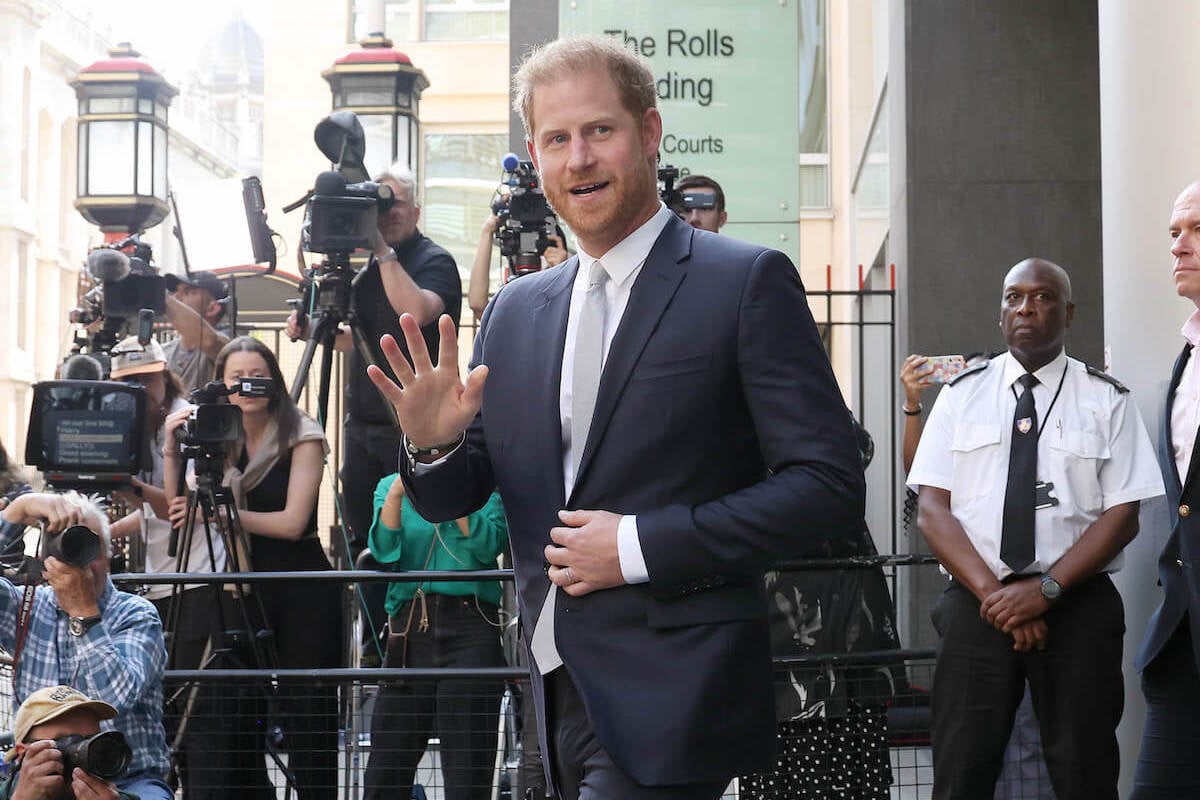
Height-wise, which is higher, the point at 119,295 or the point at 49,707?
the point at 119,295

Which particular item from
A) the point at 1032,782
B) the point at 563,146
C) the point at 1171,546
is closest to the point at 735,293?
the point at 563,146

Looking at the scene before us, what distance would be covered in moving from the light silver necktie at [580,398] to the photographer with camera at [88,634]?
2.23 metres

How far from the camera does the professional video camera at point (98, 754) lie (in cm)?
399

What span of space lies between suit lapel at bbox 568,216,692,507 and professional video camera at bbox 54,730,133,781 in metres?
2.07

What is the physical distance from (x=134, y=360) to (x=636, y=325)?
Answer: 15.2 feet

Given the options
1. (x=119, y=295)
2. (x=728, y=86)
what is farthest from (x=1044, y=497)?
(x=119, y=295)

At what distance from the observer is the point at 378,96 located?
10539 mm

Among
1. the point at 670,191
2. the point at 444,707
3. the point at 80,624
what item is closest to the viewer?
the point at 80,624

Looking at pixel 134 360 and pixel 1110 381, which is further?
pixel 134 360

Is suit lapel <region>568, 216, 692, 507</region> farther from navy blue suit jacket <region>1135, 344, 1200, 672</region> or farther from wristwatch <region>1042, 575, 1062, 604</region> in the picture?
wristwatch <region>1042, 575, 1062, 604</region>

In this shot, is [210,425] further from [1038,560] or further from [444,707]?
[1038,560]

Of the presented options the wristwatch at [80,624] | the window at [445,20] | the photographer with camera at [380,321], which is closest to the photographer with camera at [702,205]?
the photographer with camera at [380,321]

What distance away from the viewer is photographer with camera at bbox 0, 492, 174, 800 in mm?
4363

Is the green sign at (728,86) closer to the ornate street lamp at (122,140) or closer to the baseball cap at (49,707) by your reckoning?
the ornate street lamp at (122,140)
